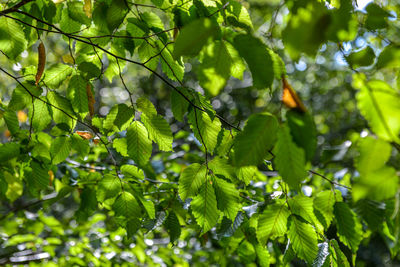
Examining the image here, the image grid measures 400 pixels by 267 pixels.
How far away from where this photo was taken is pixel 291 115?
570 millimetres

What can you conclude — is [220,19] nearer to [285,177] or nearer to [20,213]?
[285,177]

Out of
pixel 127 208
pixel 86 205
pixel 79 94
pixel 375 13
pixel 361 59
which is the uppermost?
pixel 375 13

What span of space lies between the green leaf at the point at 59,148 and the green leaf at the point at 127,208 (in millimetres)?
295

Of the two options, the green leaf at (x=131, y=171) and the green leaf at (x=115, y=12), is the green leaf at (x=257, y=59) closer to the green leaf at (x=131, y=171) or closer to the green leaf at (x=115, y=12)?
the green leaf at (x=115, y=12)

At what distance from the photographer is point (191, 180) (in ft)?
3.26

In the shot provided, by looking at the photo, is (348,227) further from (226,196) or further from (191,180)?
(191,180)

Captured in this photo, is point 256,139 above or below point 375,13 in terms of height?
below

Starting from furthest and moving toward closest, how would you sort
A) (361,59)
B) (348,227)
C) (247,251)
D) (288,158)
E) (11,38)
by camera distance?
(247,251) < (11,38) < (348,227) < (361,59) < (288,158)

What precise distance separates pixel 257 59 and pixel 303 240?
55 cm

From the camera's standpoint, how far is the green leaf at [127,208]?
45.3 inches

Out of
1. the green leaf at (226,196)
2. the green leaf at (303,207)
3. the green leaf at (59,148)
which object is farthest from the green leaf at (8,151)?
the green leaf at (303,207)

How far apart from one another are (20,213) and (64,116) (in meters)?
1.71

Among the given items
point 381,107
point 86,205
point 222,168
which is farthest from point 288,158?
point 86,205

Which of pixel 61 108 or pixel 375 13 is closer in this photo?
pixel 375 13
